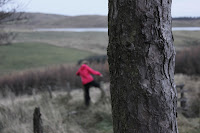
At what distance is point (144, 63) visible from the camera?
4.51 ft

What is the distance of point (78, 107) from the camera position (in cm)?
777

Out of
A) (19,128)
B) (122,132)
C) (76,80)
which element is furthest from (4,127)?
(76,80)

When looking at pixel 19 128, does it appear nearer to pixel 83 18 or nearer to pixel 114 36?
pixel 114 36

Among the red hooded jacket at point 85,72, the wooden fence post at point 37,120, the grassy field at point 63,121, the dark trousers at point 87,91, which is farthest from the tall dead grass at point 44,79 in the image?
the wooden fence post at point 37,120

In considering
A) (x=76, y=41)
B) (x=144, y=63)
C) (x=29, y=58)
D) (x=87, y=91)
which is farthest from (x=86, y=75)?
(x=76, y=41)

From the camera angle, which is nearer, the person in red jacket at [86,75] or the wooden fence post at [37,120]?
the wooden fence post at [37,120]

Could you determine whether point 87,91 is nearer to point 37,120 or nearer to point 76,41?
point 37,120

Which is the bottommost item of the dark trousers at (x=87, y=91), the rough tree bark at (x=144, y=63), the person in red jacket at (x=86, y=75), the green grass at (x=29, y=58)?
the green grass at (x=29, y=58)

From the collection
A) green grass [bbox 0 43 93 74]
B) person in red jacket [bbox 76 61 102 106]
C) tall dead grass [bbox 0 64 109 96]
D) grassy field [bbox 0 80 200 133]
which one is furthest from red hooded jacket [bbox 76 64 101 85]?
green grass [bbox 0 43 93 74]

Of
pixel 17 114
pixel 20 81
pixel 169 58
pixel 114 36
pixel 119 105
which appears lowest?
pixel 20 81

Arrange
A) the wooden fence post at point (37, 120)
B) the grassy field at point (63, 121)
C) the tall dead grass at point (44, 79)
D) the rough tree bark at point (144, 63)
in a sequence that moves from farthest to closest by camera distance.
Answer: the tall dead grass at point (44, 79)
the grassy field at point (63, 121)
the wooden fence post at point (37, 120)
the rough tree bark at point (144, 63)

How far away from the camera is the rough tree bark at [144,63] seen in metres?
1.35

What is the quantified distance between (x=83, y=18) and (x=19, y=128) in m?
79.7

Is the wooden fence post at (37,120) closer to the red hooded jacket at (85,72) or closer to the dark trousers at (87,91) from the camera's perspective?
the red hooded jacket at (85,72)
